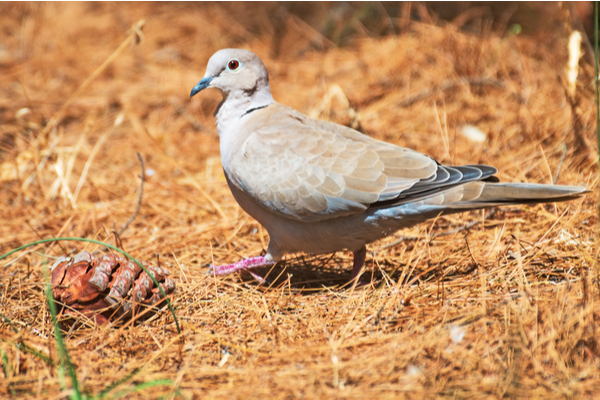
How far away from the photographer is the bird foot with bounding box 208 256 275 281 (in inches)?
128

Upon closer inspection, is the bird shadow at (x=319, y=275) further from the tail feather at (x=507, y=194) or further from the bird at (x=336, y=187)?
the tail feather at (x=507, y=194)

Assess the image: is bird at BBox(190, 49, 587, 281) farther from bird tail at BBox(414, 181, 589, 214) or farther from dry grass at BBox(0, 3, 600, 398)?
dry grass at BBox(0, 3, 600, 398)

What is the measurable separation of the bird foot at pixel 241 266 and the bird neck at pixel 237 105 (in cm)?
90

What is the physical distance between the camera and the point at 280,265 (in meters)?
3.62

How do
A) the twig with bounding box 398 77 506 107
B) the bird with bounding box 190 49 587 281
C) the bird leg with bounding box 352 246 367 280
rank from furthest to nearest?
the twig with bounding box 398 77 506 107 → the bird leg with bounding box 352 246 367 280 → the bird with bounding box 190 49 587 281

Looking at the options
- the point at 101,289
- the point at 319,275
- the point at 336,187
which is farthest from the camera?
the point at 319,275

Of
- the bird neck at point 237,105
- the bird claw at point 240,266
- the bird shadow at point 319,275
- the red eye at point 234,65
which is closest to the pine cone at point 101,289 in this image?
the bird claw at point 240,266

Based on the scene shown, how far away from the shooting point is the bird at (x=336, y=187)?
2.83 meters

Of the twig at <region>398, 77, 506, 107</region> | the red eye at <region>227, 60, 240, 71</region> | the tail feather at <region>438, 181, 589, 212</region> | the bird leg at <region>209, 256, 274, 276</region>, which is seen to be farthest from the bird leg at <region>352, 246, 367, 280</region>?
the twig at <region>398, 77, 506, 107</region>

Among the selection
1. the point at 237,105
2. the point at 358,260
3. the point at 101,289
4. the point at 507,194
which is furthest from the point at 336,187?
the point at 101,289

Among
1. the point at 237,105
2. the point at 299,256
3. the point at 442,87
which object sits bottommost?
the point at 299,256

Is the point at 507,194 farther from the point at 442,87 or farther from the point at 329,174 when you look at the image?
the point at 442,87

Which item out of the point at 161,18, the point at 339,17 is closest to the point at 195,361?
the point at 339,17

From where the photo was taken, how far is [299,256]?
149 inches
